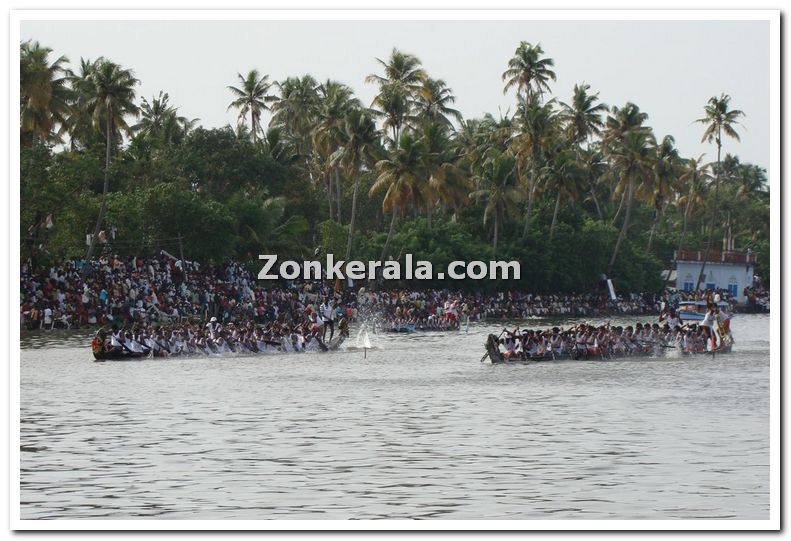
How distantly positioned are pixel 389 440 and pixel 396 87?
43332 millimetres

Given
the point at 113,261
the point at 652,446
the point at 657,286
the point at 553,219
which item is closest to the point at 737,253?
the point at 657,286

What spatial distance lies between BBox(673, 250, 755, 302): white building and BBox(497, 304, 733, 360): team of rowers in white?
3278 centimetres

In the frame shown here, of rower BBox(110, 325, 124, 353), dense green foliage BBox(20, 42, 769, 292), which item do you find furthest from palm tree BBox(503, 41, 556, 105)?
rower BBox(110, 325, 124, 353)

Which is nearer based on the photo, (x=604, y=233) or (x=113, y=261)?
(x=113, y=261)

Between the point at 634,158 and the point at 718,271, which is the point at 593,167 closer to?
the point at 634,158

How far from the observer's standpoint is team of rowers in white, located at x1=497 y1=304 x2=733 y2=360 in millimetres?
35250

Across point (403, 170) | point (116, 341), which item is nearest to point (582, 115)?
point (403, 170)

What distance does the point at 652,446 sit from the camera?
20156 millimetres

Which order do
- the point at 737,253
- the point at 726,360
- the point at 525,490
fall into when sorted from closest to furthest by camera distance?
the point at 525,490 → the point at 726,360 → the point at 737,253

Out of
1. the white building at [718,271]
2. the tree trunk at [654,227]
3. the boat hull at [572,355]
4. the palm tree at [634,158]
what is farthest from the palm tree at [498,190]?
the boat hull at [572,355]

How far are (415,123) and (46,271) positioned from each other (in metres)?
30.1

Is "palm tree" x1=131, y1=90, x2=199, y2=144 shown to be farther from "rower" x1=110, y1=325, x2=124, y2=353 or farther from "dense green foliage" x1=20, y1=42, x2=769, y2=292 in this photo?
"rower" x1=110, y1=325, x2=124, y2=353
